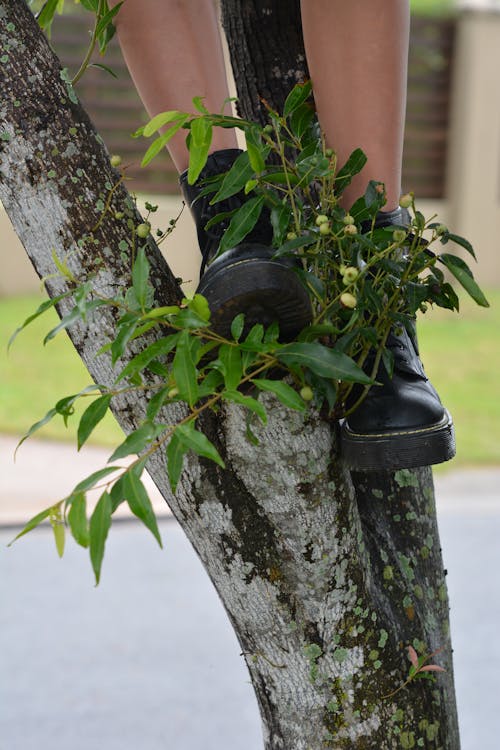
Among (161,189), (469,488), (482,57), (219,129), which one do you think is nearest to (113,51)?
(161,189)

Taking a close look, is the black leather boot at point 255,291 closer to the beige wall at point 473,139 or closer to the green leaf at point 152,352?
the green leaf at point 152,352

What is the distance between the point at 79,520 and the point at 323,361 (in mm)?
238

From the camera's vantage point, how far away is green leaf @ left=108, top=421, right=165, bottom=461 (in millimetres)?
698

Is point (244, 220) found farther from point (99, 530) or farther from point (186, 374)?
point (99, 530)

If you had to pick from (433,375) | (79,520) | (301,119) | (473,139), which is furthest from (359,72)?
(473,139)

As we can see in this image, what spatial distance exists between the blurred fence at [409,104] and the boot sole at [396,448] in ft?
19.8

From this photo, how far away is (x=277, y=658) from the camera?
1068mm

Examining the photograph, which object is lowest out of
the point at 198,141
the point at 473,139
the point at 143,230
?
the point at 473,139

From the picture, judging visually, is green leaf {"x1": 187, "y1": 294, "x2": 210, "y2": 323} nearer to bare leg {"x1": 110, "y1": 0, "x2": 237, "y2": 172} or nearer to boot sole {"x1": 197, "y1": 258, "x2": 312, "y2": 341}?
boot sole {"x1": 197, "y1": 258, "x2": 312, "y2": 341}

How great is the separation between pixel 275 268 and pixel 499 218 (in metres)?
7.18

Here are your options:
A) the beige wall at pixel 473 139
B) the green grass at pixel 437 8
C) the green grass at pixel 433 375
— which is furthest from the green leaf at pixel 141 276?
the green grass at pixel 437 8

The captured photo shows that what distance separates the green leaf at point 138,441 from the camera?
70cm

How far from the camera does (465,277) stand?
2.93ft

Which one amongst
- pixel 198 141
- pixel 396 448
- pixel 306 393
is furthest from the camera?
pixel 396 448
